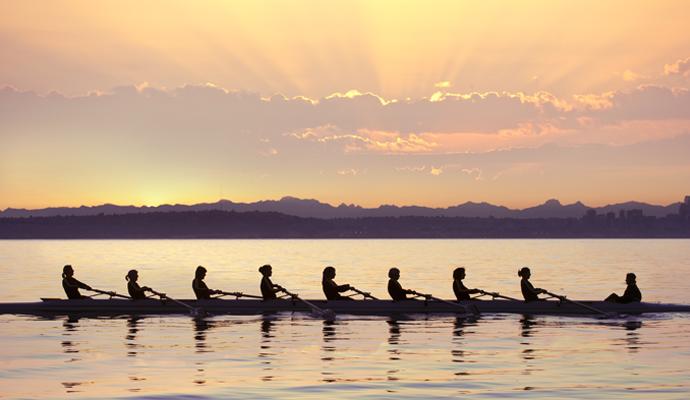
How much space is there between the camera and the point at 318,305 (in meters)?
40.2

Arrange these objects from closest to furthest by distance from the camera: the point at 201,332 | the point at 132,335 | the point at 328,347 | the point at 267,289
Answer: the point at 328,347 → the point at 132,335 → the point at 201,332 → the point at 267,289

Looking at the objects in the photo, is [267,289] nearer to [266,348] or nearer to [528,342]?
[266,348]

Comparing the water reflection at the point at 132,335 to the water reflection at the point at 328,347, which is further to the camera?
→ the water reflection at the point at 132,335

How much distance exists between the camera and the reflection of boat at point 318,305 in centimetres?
3959

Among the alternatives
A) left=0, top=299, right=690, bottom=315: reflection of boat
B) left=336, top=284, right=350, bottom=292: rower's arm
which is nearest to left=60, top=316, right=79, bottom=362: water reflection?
left=0, top=299, right=690, bottom=315: reflection of boat

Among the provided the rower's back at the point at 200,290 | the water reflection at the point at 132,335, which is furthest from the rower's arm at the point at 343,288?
the water reflection at the point at 132,335

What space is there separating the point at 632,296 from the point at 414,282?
149 feet

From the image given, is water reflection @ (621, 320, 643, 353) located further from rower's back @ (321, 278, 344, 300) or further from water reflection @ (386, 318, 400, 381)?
rower's back @ (321, 278, 344, 300)

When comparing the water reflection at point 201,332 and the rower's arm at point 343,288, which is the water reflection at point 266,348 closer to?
the water reflection at point 201,332

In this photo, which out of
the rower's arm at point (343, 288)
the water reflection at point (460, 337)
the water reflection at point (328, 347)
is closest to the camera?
the water reflection at point (328, 347)

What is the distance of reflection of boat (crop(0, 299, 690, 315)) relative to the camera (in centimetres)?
3959

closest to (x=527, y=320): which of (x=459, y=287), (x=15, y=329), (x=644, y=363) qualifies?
(x=459, y=287)

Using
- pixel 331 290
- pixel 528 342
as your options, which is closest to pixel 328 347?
pixel 528 342

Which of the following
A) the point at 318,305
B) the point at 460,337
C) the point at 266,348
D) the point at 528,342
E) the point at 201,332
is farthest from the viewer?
the point at 318,305
